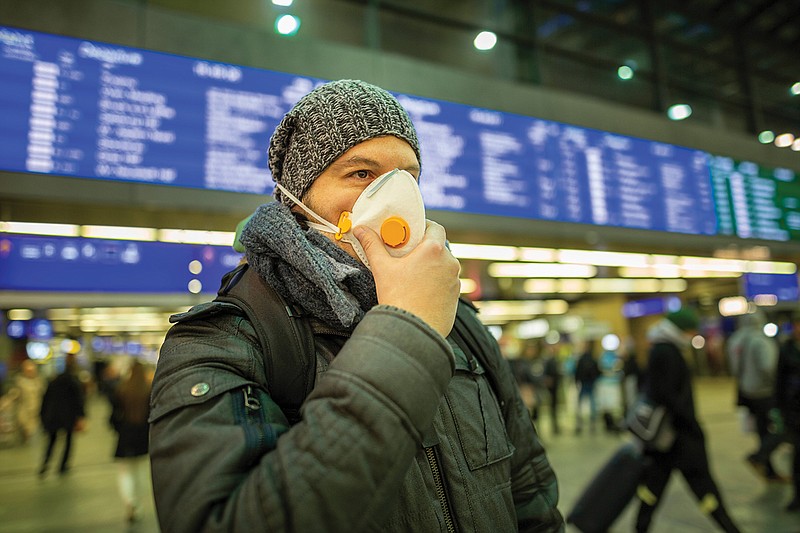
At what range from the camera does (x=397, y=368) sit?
2.36 feet

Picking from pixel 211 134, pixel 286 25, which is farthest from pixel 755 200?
pixel 211 134

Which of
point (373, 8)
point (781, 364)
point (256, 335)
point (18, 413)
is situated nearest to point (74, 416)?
point (18, 413)

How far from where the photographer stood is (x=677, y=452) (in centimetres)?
362

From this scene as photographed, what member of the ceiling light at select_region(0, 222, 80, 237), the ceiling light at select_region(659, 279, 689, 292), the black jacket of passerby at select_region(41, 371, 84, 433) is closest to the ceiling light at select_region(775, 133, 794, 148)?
the ceiling light at select_region(659, 279, 689, 292)

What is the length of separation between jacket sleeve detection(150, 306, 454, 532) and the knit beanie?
3.84 m

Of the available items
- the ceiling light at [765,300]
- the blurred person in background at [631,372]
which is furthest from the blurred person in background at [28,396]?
the ceiling light at [765,300]

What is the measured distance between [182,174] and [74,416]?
5253 millimetres

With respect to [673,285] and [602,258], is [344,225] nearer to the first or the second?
[602,258]

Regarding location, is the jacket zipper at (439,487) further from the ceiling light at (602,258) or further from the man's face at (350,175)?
the ceiling light at (602,258)

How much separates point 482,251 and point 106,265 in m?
3.64

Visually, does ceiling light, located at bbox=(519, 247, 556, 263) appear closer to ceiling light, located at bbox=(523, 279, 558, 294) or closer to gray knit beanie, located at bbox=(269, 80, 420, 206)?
ceiling light, located at bbox=(523, 279, 558, 294)

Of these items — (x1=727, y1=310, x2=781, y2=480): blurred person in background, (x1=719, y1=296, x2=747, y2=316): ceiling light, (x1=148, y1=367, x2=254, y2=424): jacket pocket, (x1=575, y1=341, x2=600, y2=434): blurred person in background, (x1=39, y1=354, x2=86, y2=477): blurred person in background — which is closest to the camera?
(x1=148, y1=367, x2=254, y2=424): jacket pocket

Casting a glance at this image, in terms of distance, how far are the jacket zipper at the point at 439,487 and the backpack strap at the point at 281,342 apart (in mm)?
268

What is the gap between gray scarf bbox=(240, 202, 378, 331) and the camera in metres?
0.95
